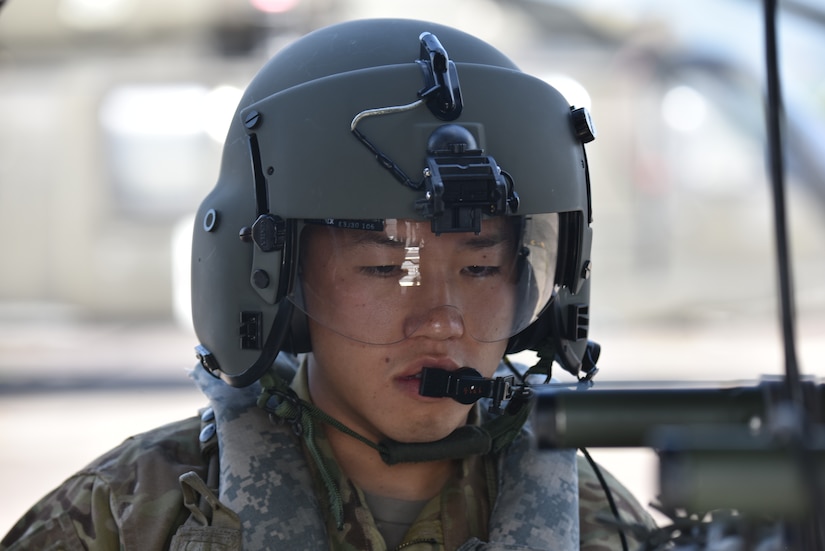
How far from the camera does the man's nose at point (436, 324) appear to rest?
5.69ft

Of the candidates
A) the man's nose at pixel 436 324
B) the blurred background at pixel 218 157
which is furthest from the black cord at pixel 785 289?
the blurred background at pixel 218 157

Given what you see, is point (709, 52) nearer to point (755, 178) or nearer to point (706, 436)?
point (755, 178)

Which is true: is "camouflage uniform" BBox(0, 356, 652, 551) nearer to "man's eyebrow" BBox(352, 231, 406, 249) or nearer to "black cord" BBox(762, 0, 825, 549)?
"man's eyebrow" BBox(352, 231, 406, 249)

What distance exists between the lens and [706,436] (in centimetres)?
90

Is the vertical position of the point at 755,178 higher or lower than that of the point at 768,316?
higher

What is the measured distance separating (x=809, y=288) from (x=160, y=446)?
9.62 meters

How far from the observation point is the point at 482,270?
180cm

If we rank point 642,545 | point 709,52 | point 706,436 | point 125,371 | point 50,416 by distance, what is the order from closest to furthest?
point 706,436
point 642,545
point 50,416
point 125,371
point 709,52

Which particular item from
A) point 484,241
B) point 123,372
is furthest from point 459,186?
point 123,372

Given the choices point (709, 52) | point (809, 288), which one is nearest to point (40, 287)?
point (709, 52)

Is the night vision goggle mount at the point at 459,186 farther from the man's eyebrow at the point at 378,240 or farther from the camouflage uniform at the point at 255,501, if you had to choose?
the camouflage uniform at the point at 255,501

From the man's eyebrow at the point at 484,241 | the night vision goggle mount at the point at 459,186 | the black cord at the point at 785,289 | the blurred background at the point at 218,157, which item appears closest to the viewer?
the black cord at the point at 785,289

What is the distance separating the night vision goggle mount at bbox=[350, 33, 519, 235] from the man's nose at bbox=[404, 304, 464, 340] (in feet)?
0.45

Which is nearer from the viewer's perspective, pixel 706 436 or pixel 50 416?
pixel 706 436
